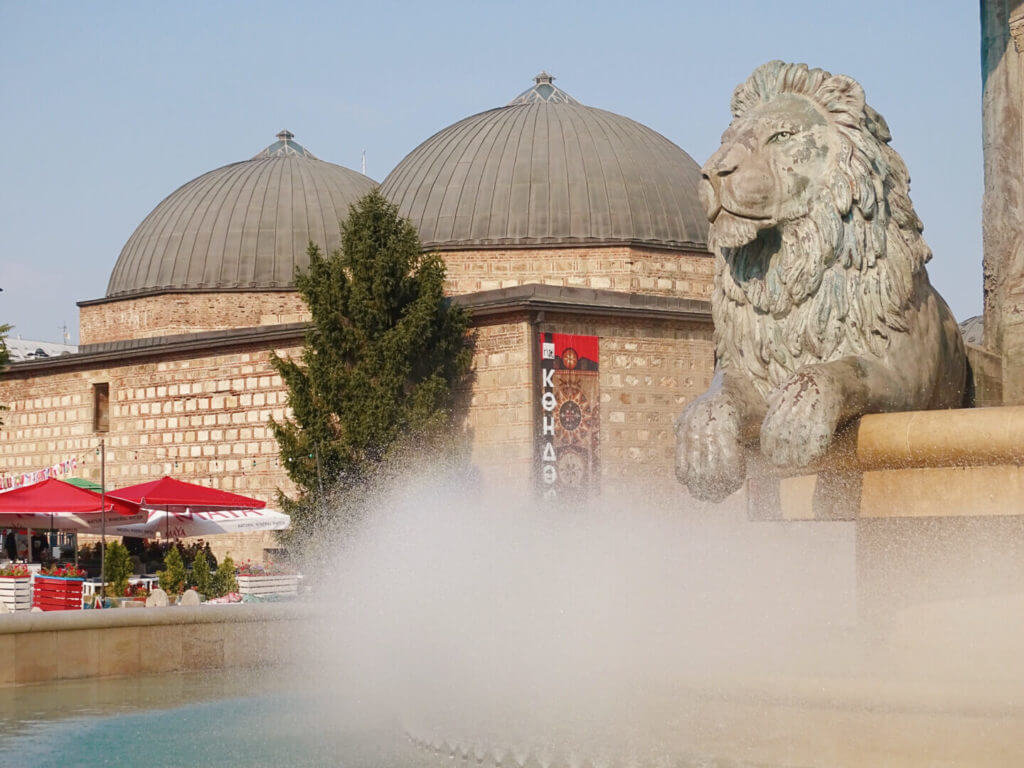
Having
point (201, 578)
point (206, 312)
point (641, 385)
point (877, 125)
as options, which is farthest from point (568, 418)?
point (877, 125)

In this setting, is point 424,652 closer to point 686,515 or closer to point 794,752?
point 686,515

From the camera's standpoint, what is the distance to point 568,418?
2431cm

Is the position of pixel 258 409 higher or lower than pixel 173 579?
higher

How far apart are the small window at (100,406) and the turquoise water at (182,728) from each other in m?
23.1

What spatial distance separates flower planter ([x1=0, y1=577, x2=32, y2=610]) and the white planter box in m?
2.55

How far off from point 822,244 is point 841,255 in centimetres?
8

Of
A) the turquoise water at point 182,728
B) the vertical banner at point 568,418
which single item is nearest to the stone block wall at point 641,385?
the vertical banner at point 568,418

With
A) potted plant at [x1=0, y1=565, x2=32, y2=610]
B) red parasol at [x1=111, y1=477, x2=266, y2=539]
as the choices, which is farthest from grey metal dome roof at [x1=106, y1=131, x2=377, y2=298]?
potted plant at [x1=0, y1=565, x2=32, y2=610]

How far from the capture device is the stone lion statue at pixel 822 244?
17.0 ft

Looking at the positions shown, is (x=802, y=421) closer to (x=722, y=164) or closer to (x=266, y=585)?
(x=722, y=164)

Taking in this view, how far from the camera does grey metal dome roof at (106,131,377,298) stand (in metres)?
34.4

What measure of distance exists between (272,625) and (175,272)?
25250 mm

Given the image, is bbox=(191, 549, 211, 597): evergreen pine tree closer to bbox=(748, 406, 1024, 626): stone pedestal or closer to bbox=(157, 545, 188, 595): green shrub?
bbox=(157, 545, 188, 595): green shrub

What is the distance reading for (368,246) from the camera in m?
24.8
